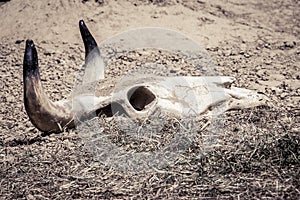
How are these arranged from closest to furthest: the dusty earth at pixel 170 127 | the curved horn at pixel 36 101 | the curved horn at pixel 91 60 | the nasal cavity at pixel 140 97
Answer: the dusty earth at pixel 170 127 < the curved horn at pixel 36 101 < the nasal cavity at pixel 140 97 < the curved horn at pixel 91 60

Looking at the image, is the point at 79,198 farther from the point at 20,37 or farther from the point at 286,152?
the point at 20,37

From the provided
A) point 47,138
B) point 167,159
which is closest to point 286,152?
point 167,159

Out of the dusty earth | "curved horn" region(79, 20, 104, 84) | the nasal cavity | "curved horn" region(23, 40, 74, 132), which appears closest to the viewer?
the dusty earth

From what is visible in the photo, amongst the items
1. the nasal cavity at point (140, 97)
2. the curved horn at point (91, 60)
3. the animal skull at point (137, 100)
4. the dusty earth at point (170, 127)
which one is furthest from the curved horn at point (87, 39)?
the dusty earth at point (170, 127)

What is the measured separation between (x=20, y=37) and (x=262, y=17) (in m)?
2.65

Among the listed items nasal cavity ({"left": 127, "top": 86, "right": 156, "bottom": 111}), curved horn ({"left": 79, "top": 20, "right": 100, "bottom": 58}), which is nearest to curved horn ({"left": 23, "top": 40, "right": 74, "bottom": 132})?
nasal cavity ({"left": 127, "top": 86, "right": 156, "bottom": 111})

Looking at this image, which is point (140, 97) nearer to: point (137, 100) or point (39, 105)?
point (137, 100)

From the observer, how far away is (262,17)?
5875mm

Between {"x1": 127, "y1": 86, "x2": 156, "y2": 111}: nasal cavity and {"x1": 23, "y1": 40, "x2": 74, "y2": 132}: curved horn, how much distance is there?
1.53 feet

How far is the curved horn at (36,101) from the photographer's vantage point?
10.7 feet

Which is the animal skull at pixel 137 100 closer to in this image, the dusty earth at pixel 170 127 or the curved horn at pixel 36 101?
the curved horn at pixel 36 101

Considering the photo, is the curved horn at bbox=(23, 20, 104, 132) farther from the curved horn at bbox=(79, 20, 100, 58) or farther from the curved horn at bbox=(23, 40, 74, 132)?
the curved horn at bbox=(79, 20, 100, 58)

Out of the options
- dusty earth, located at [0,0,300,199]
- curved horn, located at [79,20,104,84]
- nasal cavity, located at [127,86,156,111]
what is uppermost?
curved horn, located at [79,20,104,84]

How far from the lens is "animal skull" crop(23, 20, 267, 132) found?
10.8 feet
